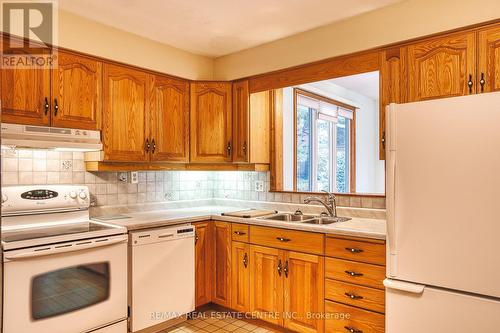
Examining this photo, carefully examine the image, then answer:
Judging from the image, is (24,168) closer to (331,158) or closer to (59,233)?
(59,233)

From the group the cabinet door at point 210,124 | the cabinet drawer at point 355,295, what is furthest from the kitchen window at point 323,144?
the cabinet drawer at point 355,295

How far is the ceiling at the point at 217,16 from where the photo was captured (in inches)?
99.7

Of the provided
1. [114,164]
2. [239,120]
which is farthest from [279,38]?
[114,164]

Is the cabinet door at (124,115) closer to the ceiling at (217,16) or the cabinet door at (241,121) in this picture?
the ceiling at (217,16)

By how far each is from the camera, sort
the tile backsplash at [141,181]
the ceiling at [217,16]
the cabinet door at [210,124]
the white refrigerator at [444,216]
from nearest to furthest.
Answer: the white refrigerator at [444,216], the ceiling at [217,16], the tile backsplash at [141,181], the cabinet door at [210,124]

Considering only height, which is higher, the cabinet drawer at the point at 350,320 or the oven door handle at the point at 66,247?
the oven door handle at the point at 66,247

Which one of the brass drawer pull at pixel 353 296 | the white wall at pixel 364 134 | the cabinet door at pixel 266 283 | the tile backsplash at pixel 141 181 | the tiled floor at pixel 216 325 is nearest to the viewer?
the brass drawer pull at pixel 353 296

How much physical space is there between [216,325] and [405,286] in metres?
1.67

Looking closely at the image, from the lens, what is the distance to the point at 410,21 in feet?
7.91

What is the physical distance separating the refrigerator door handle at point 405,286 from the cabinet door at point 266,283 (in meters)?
0.88

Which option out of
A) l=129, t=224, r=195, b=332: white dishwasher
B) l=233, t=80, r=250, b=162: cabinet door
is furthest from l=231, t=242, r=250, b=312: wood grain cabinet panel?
l=233, t=80, r=250, b=162: cabinet door

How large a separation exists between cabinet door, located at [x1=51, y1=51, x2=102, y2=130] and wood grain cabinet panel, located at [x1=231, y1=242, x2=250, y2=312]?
1518mm

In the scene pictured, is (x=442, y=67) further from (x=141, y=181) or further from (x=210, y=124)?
(x=141, y=181)

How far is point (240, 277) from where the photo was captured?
A: 9.98ft
